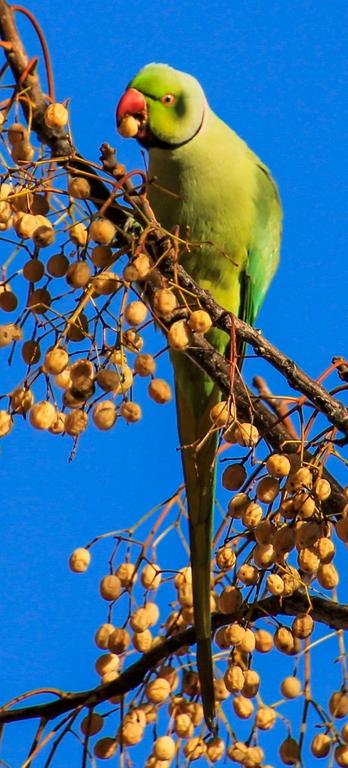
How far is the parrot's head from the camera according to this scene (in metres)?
2.79

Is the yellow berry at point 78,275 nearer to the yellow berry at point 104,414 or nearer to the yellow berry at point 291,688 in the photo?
the yellow berry at point 104,414

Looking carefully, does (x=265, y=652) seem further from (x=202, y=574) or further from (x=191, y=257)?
(x=191, y=257)

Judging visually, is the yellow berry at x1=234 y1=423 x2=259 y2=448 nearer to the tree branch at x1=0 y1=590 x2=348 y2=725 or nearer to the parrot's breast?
the tree branch at x1=0 y1=590 x2=348 y2=725

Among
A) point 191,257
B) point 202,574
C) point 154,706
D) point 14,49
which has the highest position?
point 191,257

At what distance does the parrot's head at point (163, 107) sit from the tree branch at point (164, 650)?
4.38 ft

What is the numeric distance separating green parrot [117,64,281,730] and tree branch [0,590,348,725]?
635 millimetres

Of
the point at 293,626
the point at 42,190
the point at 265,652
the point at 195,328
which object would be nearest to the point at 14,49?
the point at 42,190

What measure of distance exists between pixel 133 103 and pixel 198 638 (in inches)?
55.2

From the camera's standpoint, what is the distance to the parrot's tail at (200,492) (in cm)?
213

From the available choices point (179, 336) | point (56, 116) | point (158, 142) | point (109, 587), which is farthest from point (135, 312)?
point (158, 142)

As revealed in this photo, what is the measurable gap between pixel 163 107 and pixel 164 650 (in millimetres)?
1494

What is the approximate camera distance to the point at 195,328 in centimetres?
163

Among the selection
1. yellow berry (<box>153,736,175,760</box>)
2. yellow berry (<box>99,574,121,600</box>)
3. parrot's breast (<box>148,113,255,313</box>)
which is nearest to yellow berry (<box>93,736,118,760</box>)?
yellow berry (<box>153,736,175,760</box>)

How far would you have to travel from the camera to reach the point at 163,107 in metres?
2.88
